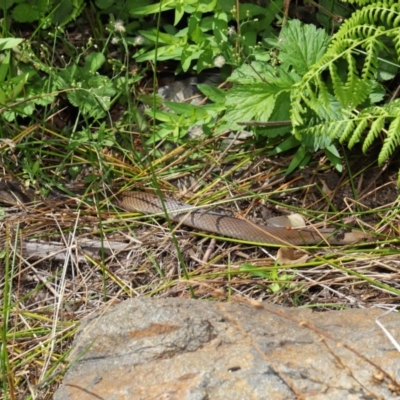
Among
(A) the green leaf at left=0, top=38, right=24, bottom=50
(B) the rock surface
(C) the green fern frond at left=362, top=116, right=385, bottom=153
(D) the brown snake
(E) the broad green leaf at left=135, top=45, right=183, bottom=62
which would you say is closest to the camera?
(B) the rock surface

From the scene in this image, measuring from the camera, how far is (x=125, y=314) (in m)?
2.48

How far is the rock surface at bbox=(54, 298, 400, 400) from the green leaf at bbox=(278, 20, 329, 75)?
132 cm

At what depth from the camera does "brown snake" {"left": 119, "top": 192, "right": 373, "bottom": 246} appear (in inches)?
131

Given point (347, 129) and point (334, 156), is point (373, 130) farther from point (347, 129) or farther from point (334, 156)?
point (334, 156)

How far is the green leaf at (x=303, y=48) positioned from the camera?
11.1 feet

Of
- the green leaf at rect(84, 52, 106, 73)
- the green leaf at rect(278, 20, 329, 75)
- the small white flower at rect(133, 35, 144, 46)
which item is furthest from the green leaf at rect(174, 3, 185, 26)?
the green leaf at rect(278, 20, 329, 75)

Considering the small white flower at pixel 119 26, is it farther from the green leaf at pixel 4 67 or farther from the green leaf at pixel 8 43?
the green leaf at pixel 4 67

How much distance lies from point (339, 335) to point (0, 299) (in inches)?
63.3

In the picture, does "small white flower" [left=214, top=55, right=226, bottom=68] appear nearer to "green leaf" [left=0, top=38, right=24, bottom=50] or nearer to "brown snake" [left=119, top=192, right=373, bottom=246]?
"brown snake" [left=119, top=192, right=373, bottom=246]

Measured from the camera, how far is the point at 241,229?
3367 millimetres

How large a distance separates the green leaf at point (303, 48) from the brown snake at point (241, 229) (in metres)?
0.78

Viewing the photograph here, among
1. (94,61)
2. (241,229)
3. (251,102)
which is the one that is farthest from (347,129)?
(94,61)

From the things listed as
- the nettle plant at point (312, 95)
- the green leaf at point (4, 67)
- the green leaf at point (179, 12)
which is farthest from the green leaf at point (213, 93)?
the green leaf at point (4, 67)

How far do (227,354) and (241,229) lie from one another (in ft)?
3.87
